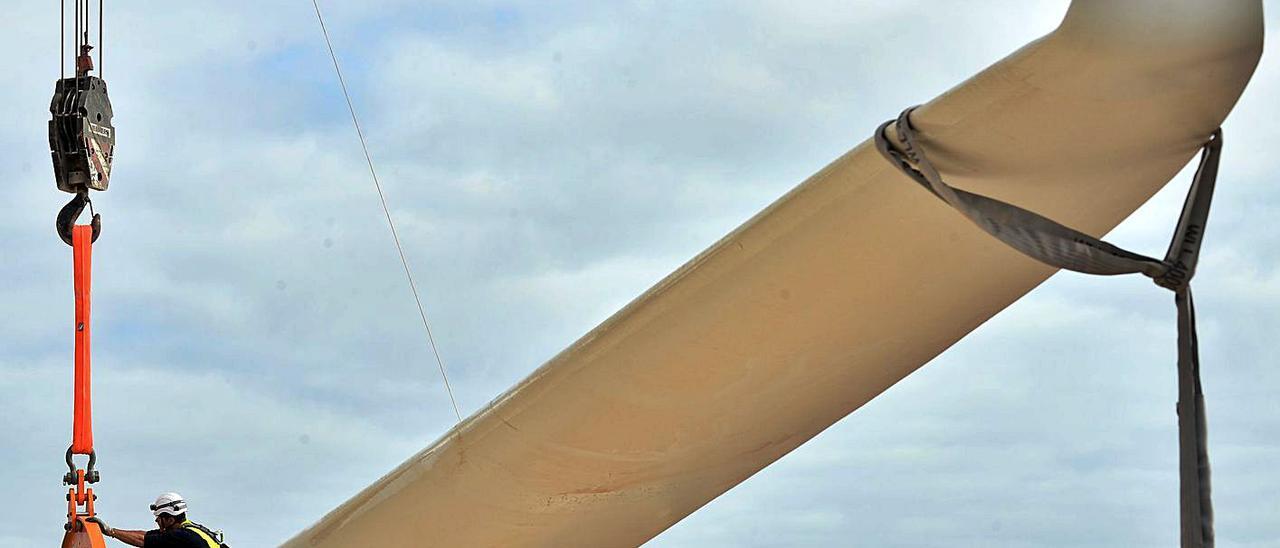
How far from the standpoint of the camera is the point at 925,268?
125 inches

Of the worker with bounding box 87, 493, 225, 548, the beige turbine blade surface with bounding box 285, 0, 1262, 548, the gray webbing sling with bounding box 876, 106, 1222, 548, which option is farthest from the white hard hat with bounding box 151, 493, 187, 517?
the gray webbing sling with bounding box 876, 106, 1222, 548

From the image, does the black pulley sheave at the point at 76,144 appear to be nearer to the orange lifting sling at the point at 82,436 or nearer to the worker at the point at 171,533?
the orange lifting sling at the point at 82,436

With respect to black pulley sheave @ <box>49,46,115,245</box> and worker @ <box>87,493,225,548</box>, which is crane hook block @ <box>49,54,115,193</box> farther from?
worker @ <box>87,493,225,548</box>

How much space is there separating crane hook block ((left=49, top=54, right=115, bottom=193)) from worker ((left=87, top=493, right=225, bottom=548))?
1357 mm

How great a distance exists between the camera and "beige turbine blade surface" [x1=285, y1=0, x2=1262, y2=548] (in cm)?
247

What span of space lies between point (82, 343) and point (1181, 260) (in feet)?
14.4

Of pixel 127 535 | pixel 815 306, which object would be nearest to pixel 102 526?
→ pixel 127 535

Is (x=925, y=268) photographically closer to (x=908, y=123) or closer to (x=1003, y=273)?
(x=1003, y=273)

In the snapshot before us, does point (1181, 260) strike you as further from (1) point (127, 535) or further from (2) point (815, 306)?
(1) point (127, 535)

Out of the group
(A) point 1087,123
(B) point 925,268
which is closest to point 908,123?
(A) point 1087,123

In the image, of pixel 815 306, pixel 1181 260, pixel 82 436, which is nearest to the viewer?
pixel 1181 260

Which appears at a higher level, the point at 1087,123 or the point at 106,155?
the point at 106,155

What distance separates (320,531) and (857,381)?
1.41 metres

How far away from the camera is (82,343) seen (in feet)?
18.8
